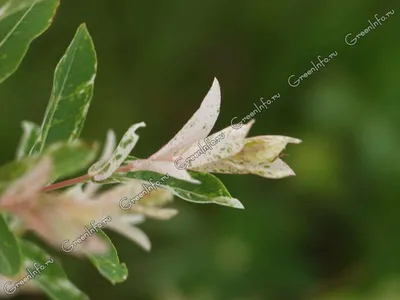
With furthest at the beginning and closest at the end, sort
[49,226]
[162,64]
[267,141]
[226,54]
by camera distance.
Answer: [226,54] → [162,64] → [267,141] → [49,226]

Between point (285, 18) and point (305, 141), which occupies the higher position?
point (285, 18)

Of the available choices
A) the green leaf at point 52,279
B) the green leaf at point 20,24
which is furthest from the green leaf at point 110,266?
the green leaf at point 20,24

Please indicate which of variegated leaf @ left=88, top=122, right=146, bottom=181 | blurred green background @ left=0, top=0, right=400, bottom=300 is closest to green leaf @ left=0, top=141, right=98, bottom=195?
variegated leaf @ left=88, top=122, right=146, bottom=181

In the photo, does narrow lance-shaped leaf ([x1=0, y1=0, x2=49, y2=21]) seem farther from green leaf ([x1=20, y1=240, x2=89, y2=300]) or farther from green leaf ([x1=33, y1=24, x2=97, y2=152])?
green leaf ([x1=20, y1=240, x2=89, y2=300])

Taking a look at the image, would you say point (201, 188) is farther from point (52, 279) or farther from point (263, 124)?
point (263, 124)

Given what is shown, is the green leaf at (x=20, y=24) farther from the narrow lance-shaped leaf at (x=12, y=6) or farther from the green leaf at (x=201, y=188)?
the green leaf at (x=201, y=188)

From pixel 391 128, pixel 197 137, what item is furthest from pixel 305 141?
pixel 197 137

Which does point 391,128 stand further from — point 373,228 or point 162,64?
point 162,64

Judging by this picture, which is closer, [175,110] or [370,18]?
[370,18]
